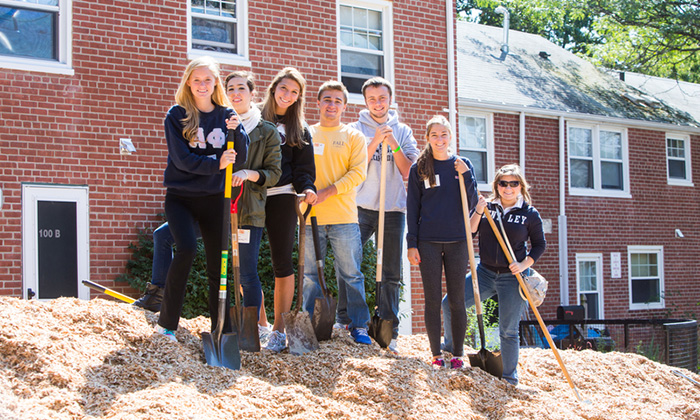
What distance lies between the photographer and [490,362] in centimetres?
558

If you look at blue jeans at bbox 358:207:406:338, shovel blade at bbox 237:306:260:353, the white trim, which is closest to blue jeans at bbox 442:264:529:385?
blue jeans at bbox 358:207:406:338

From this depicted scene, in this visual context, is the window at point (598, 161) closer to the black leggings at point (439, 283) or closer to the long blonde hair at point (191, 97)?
the black leggings at point (439, 283)

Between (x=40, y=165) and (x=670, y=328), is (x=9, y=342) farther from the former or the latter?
(x=670, y=328)

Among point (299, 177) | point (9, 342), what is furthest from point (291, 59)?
point (9, 342)

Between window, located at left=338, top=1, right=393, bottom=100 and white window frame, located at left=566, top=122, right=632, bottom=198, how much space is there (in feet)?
22.3

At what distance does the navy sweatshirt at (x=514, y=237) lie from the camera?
5.81 m

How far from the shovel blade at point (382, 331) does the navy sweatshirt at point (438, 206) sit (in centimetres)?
70

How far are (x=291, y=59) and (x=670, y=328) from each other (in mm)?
6276

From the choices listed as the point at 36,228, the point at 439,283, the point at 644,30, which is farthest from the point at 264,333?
the point at 644,30

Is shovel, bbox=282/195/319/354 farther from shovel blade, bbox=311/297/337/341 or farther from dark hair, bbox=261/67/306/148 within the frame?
dark hair, bbox=261/67/306/148

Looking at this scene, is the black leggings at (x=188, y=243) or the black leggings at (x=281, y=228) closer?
the black leggings at (x=188, y=243)

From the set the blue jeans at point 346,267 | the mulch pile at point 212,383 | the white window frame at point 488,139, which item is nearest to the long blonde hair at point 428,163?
the blue jeans at point 346,267

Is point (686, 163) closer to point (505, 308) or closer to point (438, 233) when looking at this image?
point (505, 308)

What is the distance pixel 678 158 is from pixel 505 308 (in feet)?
47.4
